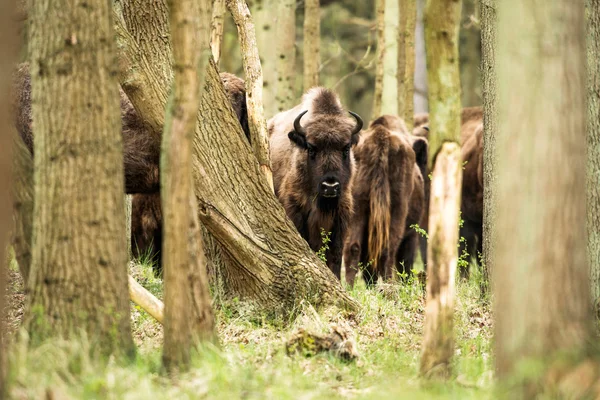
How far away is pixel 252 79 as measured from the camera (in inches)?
331

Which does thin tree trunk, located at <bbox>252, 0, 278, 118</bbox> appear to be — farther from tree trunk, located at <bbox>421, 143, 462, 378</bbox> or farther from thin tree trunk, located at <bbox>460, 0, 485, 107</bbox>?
thin tree trunk, located at <bbox>460, 0, 485, 107</bbox>

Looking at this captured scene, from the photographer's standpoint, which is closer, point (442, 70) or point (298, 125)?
point (442, 70)

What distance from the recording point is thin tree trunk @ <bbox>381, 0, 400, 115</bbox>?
14578 mm

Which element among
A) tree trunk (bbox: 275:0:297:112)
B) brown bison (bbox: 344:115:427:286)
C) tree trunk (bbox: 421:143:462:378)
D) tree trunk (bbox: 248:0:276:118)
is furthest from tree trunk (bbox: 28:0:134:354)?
tree trunk (bbox: 248:0:276:118)

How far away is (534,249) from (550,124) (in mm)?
649

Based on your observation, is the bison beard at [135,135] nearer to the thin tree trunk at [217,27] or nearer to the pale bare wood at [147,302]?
the thin tree trunk at [217,27]

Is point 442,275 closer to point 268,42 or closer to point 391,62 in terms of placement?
point 268,42

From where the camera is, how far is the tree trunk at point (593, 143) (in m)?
6.57

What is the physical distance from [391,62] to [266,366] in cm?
1012

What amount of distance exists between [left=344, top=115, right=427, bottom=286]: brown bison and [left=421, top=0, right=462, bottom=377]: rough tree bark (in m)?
5.51

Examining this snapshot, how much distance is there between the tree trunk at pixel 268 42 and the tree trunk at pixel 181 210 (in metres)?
8.41

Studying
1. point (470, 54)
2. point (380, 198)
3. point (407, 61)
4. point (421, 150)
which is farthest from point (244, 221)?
point (470, 54)

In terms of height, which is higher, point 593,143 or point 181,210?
point 593,143

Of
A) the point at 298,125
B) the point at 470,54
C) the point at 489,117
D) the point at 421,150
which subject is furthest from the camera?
the point at 470,54
